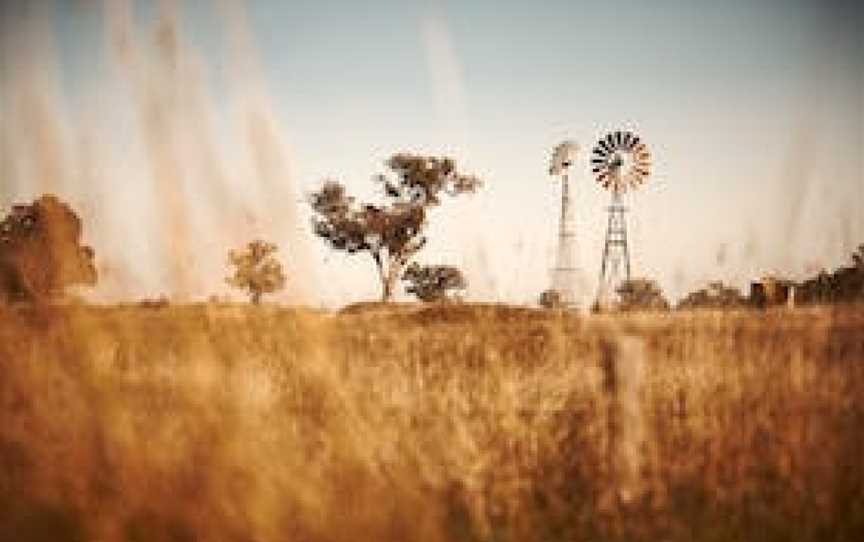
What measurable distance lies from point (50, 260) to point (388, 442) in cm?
186

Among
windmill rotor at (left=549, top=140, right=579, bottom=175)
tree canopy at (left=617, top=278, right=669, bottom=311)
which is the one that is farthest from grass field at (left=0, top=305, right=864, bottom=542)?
windmill rotor at (left=549, top=140, right=579, bottom=175)

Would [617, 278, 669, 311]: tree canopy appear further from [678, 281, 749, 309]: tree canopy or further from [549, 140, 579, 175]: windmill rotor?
[549, 140, 579, 175]: windmill rotor

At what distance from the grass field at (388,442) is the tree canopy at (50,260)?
19 cm

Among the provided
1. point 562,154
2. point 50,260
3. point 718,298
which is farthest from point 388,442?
point 562,154

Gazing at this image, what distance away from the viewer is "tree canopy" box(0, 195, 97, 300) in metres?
4.17

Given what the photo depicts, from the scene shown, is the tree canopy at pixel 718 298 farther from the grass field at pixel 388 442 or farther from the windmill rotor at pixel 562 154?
the windmill rotor at pixel 562 154

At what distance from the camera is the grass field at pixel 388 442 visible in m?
3.76

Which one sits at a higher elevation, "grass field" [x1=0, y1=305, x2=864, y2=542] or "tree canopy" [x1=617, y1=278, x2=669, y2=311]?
"tree canopy" [x1=617, y1=278, x2=669, y2=311]

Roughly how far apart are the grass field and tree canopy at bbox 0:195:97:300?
0.19 meters

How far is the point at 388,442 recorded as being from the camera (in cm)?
445

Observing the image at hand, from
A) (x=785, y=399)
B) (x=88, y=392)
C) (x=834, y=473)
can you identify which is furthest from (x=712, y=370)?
(x=88, y=392)

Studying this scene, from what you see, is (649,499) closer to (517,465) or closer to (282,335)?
(517,465)

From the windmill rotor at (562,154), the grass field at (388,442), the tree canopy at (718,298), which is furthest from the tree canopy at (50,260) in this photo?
the windmill rotor at (562,154)

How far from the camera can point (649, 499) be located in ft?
15.2
